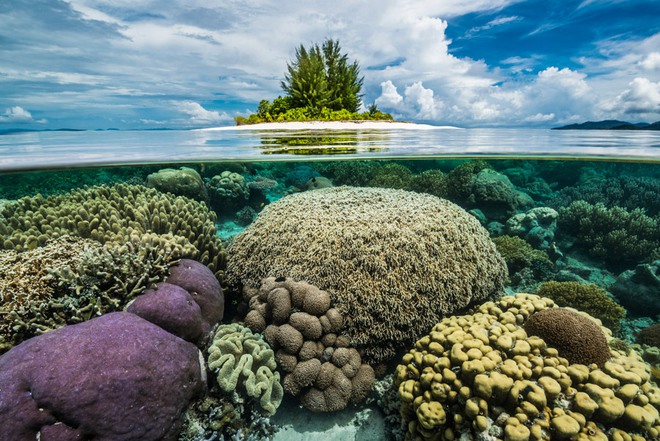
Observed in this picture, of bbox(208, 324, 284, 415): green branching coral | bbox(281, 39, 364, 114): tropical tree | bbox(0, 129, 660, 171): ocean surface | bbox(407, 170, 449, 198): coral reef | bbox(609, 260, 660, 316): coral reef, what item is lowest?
bbox(609, 260, 660, 316): coral reef

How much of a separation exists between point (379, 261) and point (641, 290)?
A: 6.57m

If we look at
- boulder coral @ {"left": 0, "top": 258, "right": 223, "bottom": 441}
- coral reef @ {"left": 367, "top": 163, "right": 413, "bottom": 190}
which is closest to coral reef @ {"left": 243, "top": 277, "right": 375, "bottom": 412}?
boulder coral @ {"left": 0, "top": 258, "right": 223, "bottom": 441}

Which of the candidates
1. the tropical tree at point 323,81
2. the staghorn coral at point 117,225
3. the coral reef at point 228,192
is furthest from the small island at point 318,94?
the staghorn coral at point 117,225

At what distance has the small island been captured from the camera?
56.5ft

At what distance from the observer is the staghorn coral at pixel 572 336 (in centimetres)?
325

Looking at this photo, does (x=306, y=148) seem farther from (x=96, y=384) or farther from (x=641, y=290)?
(x=641, y=290)

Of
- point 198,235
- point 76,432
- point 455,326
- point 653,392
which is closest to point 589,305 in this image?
point 653,392

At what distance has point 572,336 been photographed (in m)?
3.35

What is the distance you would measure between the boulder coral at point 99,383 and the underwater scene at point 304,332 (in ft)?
0.04

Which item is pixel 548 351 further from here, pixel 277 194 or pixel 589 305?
pixel 277 194

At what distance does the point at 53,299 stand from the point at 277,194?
945cm

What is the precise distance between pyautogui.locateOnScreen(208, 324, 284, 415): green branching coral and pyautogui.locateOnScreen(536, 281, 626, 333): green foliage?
18.3 feet

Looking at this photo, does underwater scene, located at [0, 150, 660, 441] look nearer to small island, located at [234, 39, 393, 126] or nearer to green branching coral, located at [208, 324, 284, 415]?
green branching coral, located at [208, 324, 284, 415]

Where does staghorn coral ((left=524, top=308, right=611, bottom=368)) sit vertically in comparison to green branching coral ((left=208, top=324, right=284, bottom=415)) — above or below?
above
